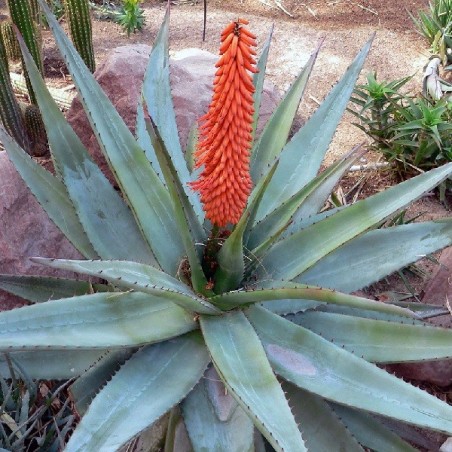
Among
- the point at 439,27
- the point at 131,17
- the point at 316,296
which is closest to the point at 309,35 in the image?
the point at 439,27

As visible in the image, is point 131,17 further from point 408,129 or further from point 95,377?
point 95,377

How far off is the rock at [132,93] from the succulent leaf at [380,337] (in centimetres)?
125

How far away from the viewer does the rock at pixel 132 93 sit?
284 cm

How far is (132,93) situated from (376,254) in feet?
4.96

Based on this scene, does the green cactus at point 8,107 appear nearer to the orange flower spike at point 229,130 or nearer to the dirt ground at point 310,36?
the dirt ground at point 310,36

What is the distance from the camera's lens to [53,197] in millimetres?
1879

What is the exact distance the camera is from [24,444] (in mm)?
1844

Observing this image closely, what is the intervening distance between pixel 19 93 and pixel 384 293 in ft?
9.32

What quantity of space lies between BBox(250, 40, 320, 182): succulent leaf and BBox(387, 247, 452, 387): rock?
0.88 m

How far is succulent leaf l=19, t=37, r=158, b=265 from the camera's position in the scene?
1805 millimetres

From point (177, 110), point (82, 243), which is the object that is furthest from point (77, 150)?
point (177, 110)

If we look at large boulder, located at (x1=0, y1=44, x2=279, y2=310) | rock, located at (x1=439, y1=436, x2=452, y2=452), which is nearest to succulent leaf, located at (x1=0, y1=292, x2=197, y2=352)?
large boulder, located at (x1=0, y1=44, x2=279, y2=310)

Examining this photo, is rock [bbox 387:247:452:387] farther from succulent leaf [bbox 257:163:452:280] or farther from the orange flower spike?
the orange flower spike

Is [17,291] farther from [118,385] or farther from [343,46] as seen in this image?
[343,46]
